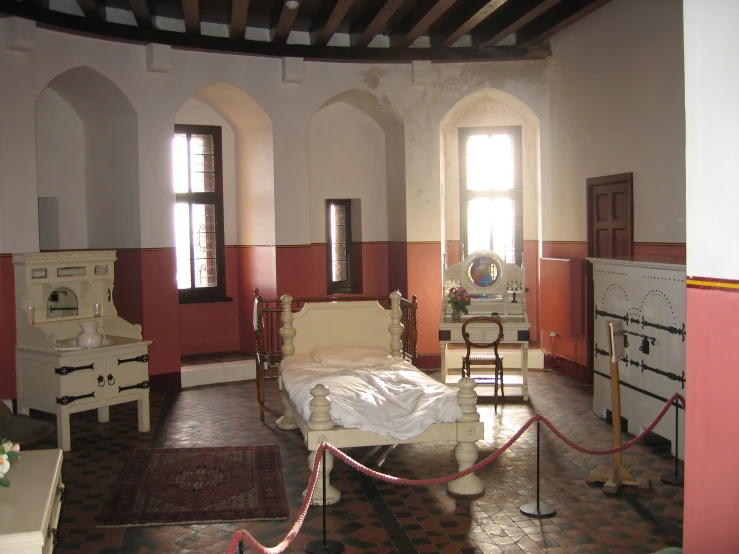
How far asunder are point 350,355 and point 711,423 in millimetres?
4702

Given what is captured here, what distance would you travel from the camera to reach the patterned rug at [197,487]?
5.95 meters

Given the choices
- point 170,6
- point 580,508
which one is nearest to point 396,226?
point 170,6

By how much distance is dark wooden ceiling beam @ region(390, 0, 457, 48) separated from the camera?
373 inches

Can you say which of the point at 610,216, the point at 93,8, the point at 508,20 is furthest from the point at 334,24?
the point at 610,216

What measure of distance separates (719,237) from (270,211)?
817 centimetres

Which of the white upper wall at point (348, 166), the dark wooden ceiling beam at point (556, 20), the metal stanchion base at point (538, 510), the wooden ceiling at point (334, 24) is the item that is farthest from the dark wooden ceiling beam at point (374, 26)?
the metal stanchion base at point (538, 510)

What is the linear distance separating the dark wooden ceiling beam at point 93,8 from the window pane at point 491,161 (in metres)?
5.69

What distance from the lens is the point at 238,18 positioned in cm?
976

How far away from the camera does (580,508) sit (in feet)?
19.8

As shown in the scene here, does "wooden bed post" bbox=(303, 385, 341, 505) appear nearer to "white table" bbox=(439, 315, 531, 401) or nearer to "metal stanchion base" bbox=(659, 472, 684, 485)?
"metal stanchion base" bbox=(659, 472, 684, 485)

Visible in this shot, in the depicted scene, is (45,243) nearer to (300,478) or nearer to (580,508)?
(300,478)

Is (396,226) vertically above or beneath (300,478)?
above

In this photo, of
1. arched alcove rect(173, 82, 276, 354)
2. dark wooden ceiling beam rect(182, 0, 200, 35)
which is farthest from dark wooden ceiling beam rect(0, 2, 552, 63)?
arched alcove rect(173, 82, 276, 354)

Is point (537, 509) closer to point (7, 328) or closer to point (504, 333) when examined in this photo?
point (504, 333)
